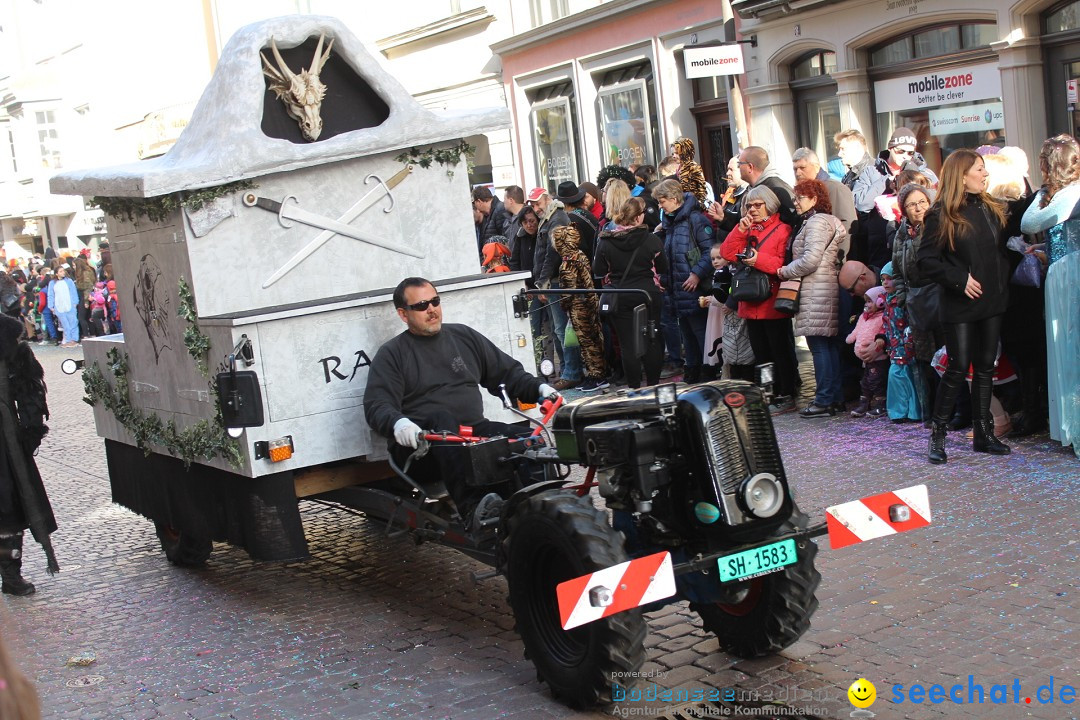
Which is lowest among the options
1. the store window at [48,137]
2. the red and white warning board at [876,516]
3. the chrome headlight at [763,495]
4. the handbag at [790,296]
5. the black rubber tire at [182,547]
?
the black rubber tire at [182,547]

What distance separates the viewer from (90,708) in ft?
19.6

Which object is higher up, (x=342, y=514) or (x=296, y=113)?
(x=296, y=113)

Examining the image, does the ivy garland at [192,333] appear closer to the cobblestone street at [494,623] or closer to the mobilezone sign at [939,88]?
the cobblestone street at [494,623]

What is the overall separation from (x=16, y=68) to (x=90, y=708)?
1736 inches

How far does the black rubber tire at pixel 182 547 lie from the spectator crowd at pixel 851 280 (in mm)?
2474

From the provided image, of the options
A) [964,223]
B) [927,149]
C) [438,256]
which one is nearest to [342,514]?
[438,256]

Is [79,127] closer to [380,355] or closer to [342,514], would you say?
[342,514]

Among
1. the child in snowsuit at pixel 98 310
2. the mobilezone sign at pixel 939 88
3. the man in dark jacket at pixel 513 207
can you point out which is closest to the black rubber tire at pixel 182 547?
the man in dark jacket at pixel 513 207

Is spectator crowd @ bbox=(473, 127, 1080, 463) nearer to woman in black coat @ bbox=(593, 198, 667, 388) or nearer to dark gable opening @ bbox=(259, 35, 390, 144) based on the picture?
woman in black coat @ bbox=(593, 198, 667, 388)

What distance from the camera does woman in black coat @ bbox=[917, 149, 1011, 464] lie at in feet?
27.2

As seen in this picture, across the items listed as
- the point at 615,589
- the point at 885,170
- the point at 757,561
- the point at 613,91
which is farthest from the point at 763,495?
the point at 613,91

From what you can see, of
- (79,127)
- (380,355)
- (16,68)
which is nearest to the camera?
(380,355)

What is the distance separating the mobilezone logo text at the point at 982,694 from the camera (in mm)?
4801

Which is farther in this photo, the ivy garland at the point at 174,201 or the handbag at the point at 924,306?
the handbag at the point at 924,306
